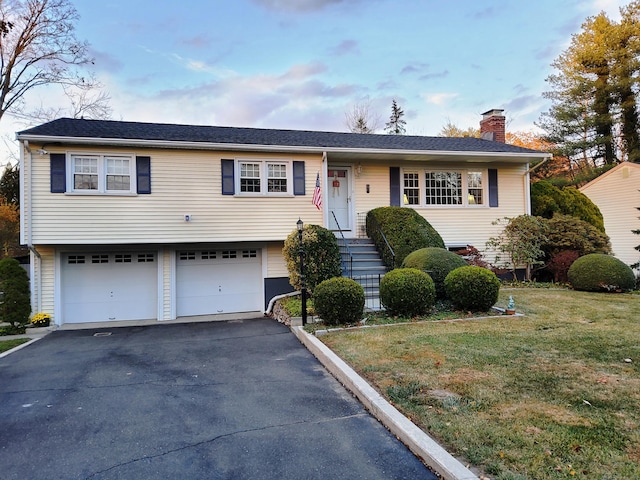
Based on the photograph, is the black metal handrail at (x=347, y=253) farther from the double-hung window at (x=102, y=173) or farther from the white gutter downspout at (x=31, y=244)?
the white gutter downspout at (x=31, y=244)

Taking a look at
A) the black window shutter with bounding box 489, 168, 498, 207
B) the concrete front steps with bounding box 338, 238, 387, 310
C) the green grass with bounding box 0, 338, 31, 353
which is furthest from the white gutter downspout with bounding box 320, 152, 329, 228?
the green grass with bounding box 0, 338, 31, 353

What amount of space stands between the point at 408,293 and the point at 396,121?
102 feet

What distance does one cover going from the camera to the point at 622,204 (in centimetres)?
1795

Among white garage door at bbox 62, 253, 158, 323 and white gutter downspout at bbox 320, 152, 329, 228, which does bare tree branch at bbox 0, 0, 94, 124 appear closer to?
white garage door at bbox 62, 253, 158, 323

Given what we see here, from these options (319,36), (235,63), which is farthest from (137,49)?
(319,36)

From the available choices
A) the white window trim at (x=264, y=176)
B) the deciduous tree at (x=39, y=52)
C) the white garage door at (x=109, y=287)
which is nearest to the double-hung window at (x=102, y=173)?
the white garage door at (x=109, y=287)

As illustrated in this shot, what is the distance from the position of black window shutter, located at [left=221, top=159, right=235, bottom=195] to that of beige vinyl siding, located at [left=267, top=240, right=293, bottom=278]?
2.04 metres

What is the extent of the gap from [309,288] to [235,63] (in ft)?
35.9

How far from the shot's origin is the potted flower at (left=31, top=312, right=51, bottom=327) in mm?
9638

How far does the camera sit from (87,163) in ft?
32.3

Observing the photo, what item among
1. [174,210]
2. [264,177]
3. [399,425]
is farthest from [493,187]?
[399,425]

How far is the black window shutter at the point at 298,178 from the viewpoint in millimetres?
11070

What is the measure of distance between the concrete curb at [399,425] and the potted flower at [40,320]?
8.33 meters

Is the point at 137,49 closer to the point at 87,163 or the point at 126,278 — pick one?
the point at 87,163
